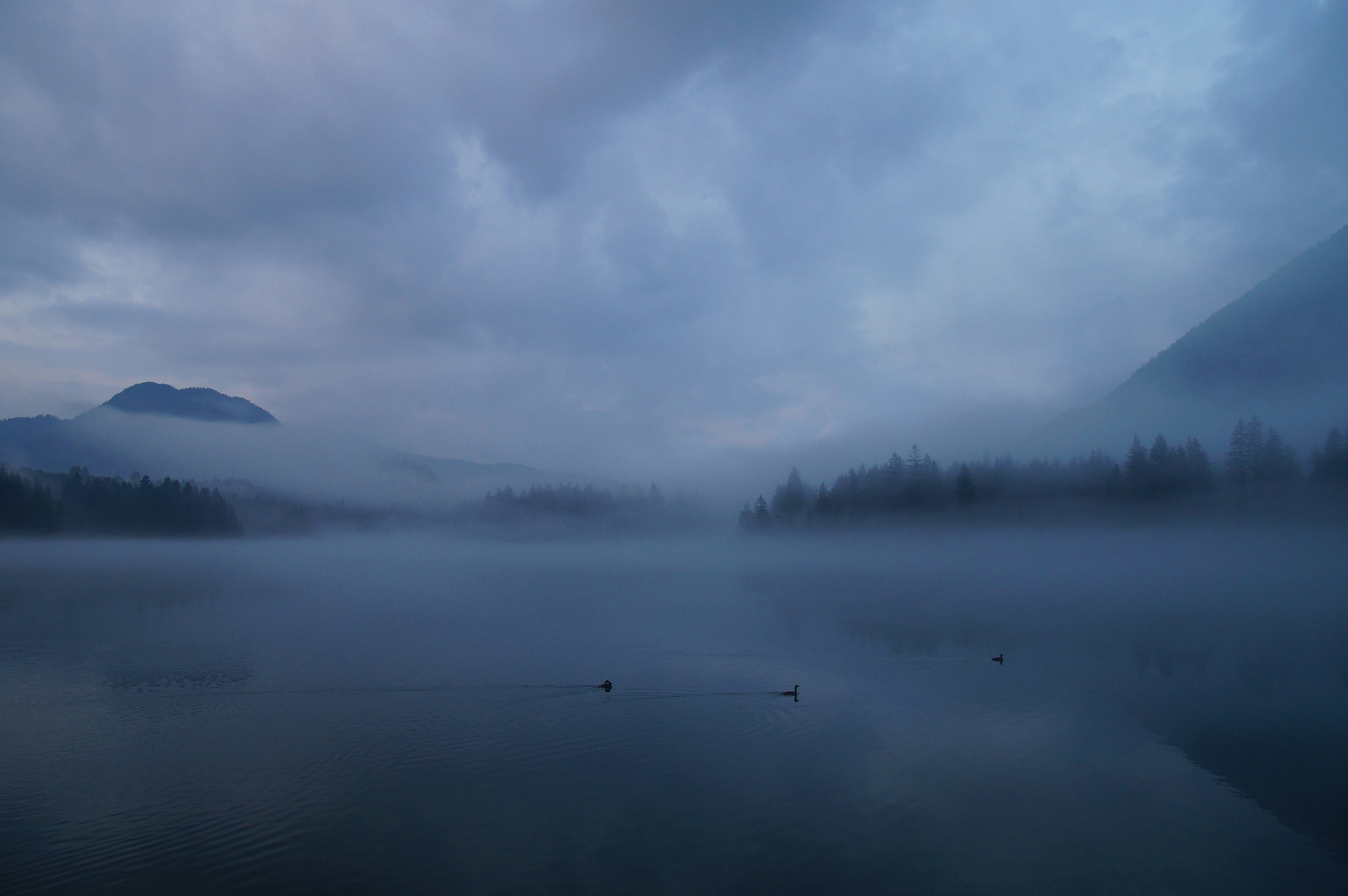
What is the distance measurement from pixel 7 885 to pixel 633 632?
3376 centimetres

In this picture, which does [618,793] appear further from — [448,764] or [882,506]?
[882,506]

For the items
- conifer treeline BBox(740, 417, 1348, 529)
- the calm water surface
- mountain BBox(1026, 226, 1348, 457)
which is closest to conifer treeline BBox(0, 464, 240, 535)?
the calm water surface

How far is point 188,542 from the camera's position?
15312cm

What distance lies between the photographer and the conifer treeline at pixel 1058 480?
3214 inches

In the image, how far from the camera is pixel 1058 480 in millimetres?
111938

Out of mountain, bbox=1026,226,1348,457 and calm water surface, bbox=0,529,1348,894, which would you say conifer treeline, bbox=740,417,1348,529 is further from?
mountain, bbox=1026,226,1348,457

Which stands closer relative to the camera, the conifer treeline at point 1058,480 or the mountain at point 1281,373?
the conifer treeline at point 1058,480

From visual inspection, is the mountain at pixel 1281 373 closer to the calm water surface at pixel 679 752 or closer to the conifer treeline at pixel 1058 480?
the conifer treeline at pixel 1058 480

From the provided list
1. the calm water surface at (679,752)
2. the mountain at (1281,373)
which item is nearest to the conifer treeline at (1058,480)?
the calm water surface at (679,752)

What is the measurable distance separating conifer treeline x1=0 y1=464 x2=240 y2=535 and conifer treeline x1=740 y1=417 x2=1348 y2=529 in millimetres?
126194

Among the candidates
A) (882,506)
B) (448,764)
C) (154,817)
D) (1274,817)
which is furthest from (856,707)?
(882,506)

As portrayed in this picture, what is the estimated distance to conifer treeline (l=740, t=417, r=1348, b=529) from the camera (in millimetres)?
81625

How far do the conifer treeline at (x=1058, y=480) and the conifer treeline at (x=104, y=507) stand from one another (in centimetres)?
12619

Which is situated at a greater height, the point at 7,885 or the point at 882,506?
the point at 882,506
